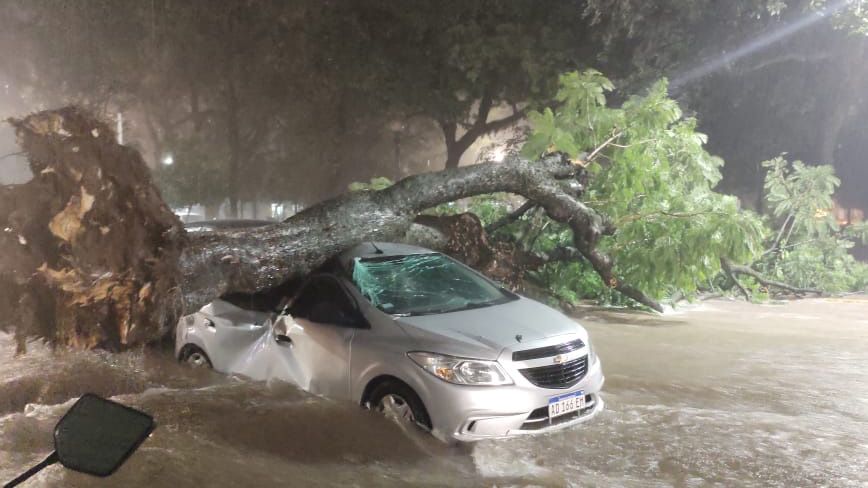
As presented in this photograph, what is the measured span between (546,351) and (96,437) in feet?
10.4

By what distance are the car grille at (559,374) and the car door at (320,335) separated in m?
1.28

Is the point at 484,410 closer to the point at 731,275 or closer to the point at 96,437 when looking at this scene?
the point at 96,437

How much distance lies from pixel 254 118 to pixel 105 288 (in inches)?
886

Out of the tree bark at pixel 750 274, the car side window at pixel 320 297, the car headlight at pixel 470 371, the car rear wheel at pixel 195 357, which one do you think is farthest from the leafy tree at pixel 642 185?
the car headlight at pixel 470 371

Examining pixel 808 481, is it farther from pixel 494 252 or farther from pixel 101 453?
pixel 494 252

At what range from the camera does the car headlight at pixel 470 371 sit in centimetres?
434

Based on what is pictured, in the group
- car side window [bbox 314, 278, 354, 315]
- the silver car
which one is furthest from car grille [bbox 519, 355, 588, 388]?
car side window [bbox 314, 278, 354, 315]

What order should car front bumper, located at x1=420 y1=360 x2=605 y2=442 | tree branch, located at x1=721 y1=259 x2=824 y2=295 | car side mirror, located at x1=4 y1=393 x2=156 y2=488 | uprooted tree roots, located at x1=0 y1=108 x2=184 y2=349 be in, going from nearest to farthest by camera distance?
car side mirror, located at x1=4 y1=393 x2=156 y2=488 → car front bumper, located at x1=420 y1=360 x2=605 y2=442 → uprooted tree roots, located at x1=0 y1=108 x2=184 y2=349 → tree branch, located at x1=721 y1=259 x2=824 y2=295

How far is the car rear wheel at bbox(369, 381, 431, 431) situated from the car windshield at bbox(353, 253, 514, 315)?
24.1 inches

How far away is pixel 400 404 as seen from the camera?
456 centimetres

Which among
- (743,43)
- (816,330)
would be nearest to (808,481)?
(816,330)

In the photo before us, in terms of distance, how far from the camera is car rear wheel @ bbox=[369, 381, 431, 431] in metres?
4.39

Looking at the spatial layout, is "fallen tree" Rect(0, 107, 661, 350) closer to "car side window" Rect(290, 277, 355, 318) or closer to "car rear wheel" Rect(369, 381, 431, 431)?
"car side window" Rect(290, 277, 355, 318)

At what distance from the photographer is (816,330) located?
32.1 ft
